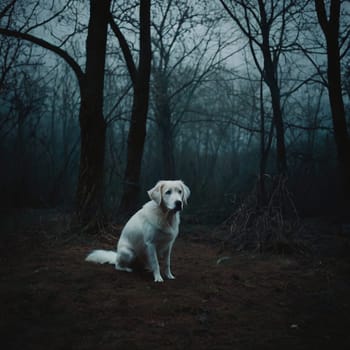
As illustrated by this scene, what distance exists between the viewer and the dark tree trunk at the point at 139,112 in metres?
8.48

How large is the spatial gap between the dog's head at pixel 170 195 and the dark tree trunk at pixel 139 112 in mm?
4002

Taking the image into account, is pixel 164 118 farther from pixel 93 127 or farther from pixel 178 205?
pixel 178 205

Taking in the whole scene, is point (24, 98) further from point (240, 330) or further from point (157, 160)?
point (240, 330)

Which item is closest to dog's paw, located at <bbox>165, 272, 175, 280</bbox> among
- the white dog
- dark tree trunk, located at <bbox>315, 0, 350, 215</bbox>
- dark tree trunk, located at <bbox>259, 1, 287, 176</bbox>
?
the white dog

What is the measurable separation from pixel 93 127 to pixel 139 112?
173cm

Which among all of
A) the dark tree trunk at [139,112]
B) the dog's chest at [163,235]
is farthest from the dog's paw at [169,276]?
the dark tree trunk at [139,112]

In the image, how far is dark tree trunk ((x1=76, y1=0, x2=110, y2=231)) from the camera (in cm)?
691

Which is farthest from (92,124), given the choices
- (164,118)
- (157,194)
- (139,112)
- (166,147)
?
(164,118)

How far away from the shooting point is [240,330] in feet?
9.61

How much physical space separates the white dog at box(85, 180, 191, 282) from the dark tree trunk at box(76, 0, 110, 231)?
235 cm

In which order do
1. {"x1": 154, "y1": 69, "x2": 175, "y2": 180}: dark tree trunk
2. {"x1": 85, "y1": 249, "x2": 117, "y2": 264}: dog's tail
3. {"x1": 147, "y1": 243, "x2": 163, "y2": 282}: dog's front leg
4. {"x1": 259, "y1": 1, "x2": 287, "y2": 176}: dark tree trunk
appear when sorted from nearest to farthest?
1. {"x1": 147, "y1": 243, "x2": 163, "y2": 282}: dog's front leg
2. {"x1": 85, "y1": 249, "x2": 117, "y2": 264}: dog's tail
3. {"x1": 259, "y1": 1, "x2": 287, "y2": 176}: dark tree trunk
4. {"x1": 154, "y1": 69, "x2": 175, "y2": 180}: dark tree trunk

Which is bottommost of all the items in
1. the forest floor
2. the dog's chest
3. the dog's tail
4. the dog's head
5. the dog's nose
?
the forest floor

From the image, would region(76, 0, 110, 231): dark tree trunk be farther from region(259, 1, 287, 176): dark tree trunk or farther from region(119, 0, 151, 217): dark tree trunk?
region(259, 1, 287, 176): dark tree trunk

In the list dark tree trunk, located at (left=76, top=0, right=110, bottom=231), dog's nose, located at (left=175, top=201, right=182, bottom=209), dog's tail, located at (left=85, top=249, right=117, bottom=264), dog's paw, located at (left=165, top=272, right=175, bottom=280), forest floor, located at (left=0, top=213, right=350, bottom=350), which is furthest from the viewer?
dark tree trunk, located at (left=76, top=0, right=110, bottom=231)
